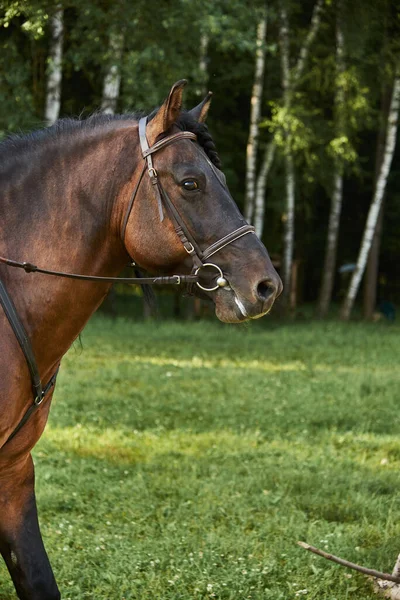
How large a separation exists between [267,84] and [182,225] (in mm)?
21739

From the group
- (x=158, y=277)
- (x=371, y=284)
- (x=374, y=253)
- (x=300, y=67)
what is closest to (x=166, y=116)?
(x=158, y=277)

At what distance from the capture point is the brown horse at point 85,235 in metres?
3.57

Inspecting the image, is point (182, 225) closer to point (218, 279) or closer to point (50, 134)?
point (218, 279)

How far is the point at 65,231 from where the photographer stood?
3.70 metres

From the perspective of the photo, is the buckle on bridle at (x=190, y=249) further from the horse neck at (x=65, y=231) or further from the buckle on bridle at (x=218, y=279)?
the horse neck at (x=65, y=231)

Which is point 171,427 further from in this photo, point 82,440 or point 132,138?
point 132,138

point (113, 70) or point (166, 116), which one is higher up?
point (166, 116)

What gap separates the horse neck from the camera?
3.69 metres

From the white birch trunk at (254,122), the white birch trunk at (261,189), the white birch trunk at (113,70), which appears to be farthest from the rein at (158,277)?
the white birch trunk at (261,189)

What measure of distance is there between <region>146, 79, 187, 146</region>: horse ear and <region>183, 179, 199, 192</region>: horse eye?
0.24 metres

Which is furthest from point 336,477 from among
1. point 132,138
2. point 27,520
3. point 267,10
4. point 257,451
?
point 267,10

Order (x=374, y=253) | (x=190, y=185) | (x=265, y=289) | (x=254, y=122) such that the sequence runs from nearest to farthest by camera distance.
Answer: (x=265, y=289) → (x=190, y=185) → (x=254, y=122) → (x=374, y=253)

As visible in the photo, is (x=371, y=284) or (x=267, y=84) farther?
(x=267, y=84)

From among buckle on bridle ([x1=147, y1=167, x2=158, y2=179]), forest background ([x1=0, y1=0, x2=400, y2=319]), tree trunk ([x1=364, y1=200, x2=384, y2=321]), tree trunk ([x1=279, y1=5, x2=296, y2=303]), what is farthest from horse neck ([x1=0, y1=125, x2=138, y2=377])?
tree trunk ([x1=364, y1=200, x2=384, y2=321])
